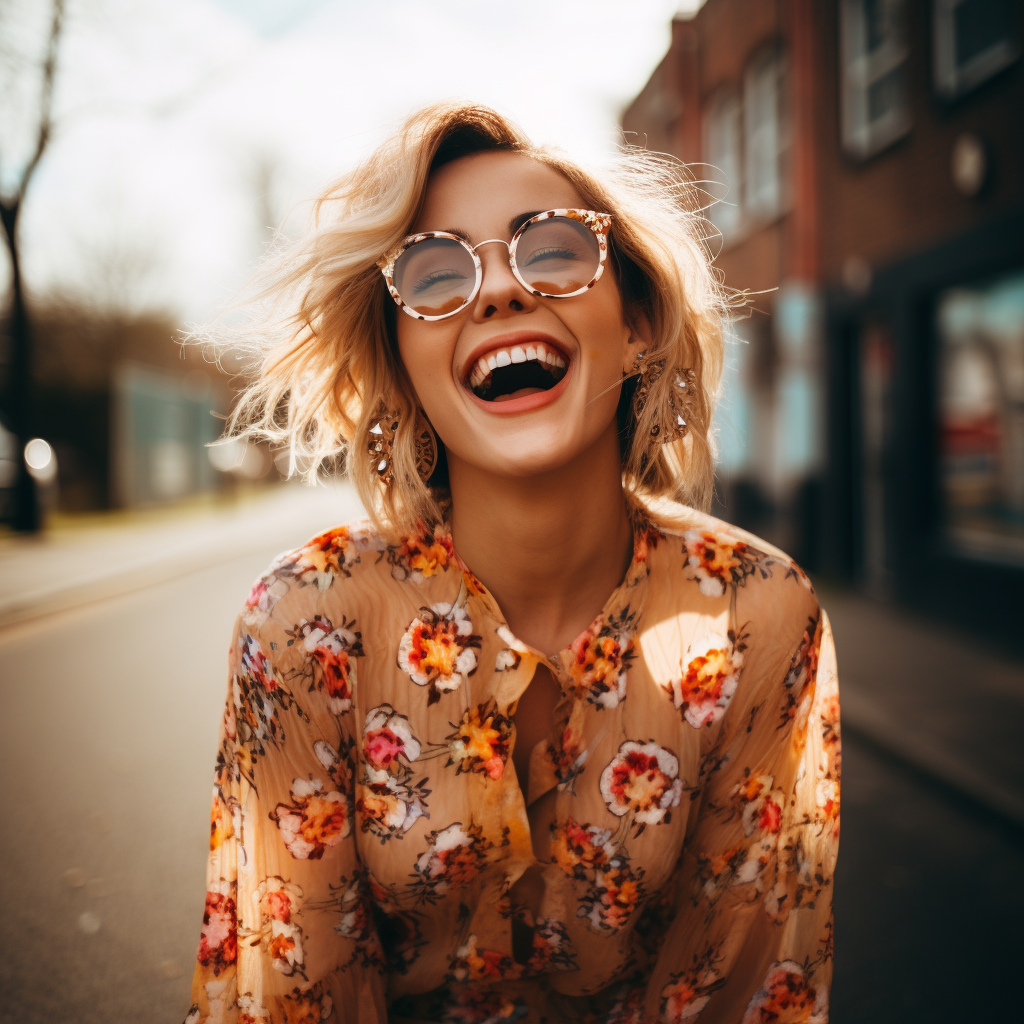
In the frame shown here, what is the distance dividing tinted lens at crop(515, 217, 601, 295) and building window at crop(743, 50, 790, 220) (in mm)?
11434

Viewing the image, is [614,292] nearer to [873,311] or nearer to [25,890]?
[25,890]

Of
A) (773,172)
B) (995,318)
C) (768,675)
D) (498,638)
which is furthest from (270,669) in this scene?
(773,172)

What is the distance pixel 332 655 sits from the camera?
1.64m

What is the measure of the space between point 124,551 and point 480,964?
12.6m

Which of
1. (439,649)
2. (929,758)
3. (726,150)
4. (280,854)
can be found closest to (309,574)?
(439,649)

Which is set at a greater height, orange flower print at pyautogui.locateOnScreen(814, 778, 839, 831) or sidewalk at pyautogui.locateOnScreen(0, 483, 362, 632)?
orange flower print at pyautogui.locateOnScreen(814, 778, 839, 831)

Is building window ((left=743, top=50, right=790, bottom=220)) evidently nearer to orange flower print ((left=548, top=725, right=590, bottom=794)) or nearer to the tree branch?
the tree branch

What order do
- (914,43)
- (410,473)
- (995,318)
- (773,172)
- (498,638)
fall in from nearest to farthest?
(498,638) < (410,473) < (995,318) < (914,43) < (773,172)

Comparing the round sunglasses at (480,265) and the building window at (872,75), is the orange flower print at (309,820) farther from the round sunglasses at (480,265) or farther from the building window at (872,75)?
the building window at (872,75)

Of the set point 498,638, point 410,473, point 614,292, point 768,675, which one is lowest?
point 768,675

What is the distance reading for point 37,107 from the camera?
12.7 m

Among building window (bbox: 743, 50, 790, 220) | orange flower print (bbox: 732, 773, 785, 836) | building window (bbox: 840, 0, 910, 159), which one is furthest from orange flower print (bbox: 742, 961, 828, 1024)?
building window (bbox: 743, 50, 790, 220)

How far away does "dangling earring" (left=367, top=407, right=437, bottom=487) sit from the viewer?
1.96 m

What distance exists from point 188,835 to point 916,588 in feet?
23.0
